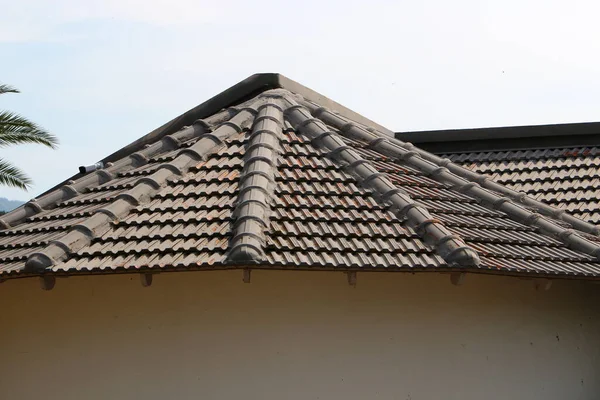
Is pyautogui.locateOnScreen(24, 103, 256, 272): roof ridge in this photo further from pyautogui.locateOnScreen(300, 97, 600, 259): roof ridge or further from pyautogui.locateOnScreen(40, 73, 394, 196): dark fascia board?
pyautogui.locateOnScreen(300, 97, 600, 259): roof ridge

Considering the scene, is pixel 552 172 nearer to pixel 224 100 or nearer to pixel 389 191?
pixel 389 191

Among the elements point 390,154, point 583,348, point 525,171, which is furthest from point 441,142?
point 583,348

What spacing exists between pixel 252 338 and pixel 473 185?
3.43 meters

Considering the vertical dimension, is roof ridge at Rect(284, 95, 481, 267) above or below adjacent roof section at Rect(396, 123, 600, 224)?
below

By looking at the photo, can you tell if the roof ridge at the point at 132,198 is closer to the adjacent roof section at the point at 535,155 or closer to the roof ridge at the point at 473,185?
the roof ridge at the point at 473,185

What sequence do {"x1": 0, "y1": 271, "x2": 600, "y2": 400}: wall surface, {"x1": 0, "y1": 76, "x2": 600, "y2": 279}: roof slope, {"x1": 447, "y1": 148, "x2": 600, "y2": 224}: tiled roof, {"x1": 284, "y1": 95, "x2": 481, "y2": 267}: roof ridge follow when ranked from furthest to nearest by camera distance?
1. {"x1": 447, "y1": 148, "x2": 600, "y2": 224}: tiled roof
2. {"x1": 0, "y1": 271, "x2": 600, "y2": 400}: wall surface
3. {"x1": 284, "y1": 95, "x2": 481, "y2": 267}: roof ridge
4. {"x1": 0, "y1": 76, "x2": 600, "y2": 279}: roof slope

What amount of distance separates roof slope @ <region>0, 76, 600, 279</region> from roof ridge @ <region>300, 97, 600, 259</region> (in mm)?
15

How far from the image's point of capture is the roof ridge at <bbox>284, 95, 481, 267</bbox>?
7.99m

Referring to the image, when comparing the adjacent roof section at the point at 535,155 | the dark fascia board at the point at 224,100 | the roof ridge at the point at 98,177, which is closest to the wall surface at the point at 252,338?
the roof ridge at the point at 98,177

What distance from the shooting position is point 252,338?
8195mm

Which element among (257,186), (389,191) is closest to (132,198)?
(257,186)

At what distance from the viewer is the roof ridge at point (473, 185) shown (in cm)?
943

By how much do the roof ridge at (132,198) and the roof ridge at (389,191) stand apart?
673 millimetres

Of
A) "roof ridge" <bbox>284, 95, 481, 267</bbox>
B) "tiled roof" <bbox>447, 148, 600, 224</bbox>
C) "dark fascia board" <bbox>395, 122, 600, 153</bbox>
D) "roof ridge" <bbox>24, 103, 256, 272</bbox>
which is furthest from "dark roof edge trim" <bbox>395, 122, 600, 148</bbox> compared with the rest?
"roof ridge" <bbox>24, 103, 256, 272</bbox>
